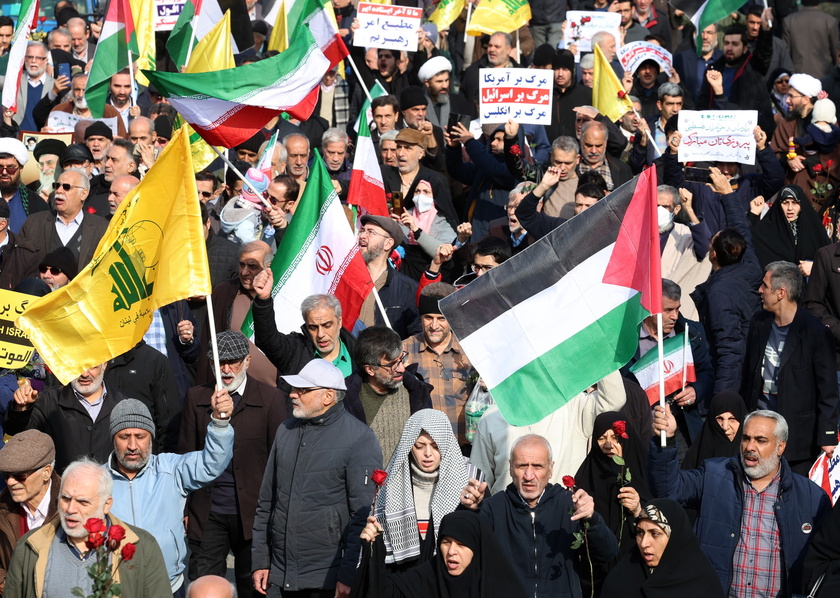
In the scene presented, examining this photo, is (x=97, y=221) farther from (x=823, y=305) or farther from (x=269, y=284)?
(x=823, y=305)

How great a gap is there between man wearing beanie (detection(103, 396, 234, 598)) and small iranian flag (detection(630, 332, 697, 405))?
3.40 m

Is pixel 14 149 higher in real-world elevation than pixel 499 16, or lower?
higher

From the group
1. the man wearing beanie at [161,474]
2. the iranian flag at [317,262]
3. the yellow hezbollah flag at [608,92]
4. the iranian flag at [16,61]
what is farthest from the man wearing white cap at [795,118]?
the iranian flag at [16,61]

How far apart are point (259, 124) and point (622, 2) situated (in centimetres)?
778

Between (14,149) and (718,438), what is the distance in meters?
6.71

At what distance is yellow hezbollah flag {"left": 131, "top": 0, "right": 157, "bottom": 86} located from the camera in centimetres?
1597

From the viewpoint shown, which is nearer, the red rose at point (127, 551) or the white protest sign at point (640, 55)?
the red rose at point (127, 551)

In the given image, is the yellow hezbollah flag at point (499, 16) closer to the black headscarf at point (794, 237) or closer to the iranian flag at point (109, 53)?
the iranian flag at point (109, 53)

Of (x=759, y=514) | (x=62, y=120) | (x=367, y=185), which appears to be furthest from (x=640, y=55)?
(x=759, y=514)

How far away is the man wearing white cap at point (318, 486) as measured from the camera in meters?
8.05

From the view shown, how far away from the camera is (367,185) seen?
12.0 m

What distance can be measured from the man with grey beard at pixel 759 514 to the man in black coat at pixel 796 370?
5.95ft

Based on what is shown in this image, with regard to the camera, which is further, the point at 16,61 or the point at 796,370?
the point at 16,61

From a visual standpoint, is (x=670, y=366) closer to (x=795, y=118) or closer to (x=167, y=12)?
(x=795, y=118)
